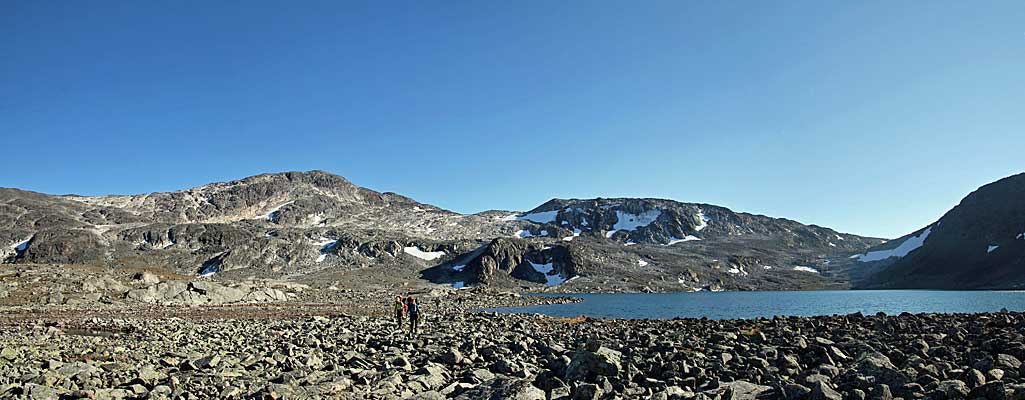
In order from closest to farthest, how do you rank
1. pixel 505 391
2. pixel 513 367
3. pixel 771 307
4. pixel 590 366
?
1. pixel 505 391
2. pixel 590 366
3. pixel 513 367
4. pixel 771 307

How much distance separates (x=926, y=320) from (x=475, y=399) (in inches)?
1282

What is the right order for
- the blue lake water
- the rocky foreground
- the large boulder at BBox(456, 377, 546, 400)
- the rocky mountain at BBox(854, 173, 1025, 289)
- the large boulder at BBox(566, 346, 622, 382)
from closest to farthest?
the large boulder at BBox(456, 377, 546, 400)
the rocky foreground
the large boulder at BBox(566, 346, 622, 382)
the blue lake water
the rocky mountain at BBox(854, 173, 1025, 289)

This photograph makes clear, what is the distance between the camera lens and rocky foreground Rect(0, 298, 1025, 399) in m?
12.6

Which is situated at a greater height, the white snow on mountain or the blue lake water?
the white snow on mountain

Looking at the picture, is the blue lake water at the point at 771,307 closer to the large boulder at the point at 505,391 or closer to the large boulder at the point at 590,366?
the large boulder at the point at 590,366

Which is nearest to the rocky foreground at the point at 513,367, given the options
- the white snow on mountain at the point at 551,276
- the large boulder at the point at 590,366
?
the large boulder at the point at 590,366

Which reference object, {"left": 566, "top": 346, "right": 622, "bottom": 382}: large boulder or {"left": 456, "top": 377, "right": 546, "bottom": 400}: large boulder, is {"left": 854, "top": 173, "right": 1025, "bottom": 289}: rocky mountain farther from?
{"left": 456, "top": 377, "right": 546, "bottom": 400}: large boulder

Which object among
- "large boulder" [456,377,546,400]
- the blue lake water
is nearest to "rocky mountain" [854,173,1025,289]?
the blue lake water

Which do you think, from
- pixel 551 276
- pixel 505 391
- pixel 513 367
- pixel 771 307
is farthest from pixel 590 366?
pixel 551 276

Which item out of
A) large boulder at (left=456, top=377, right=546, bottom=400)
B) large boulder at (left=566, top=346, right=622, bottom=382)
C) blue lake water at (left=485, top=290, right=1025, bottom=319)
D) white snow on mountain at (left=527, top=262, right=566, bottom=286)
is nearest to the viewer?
large boulder at (left=456, top=377, right=546, bottom=400)

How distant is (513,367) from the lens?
1719 centimetres

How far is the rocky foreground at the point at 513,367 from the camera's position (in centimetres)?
1265

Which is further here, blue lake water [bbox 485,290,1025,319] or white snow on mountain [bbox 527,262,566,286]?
white snow on mountain [bbox 527,262,566,286]

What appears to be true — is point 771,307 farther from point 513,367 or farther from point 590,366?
point 590,366
